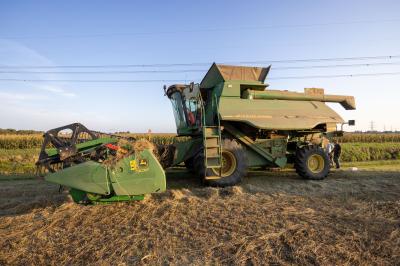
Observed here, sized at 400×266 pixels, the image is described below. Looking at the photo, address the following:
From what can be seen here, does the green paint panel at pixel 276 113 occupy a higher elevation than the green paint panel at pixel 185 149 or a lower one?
higher

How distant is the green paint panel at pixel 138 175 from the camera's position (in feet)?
17.6

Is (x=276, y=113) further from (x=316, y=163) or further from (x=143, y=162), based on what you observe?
(x=143, y=162)

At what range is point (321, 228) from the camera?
4.34m

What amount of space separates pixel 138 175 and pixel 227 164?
3499 millimetres

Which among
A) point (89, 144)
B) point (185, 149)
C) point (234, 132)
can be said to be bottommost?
point (185, 149)

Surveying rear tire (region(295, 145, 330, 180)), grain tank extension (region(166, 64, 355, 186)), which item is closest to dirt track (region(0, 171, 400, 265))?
grain tank extension (region(166, 64, 355, 186))

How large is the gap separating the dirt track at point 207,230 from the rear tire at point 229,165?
131 cm

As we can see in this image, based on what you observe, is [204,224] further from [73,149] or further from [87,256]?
[73,149]

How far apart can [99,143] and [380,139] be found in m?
36.1

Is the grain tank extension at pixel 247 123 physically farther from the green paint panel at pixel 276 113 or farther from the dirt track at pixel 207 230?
the dirt track at pixel 207 230

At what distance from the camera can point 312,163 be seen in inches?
375

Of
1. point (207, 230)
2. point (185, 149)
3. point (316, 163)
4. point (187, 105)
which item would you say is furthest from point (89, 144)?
point (316, 163)

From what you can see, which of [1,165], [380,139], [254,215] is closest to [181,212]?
[254,215]

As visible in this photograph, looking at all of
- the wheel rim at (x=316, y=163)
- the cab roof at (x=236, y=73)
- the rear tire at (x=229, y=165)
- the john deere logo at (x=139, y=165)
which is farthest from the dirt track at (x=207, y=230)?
the cab roof at (x=236, y=73)
